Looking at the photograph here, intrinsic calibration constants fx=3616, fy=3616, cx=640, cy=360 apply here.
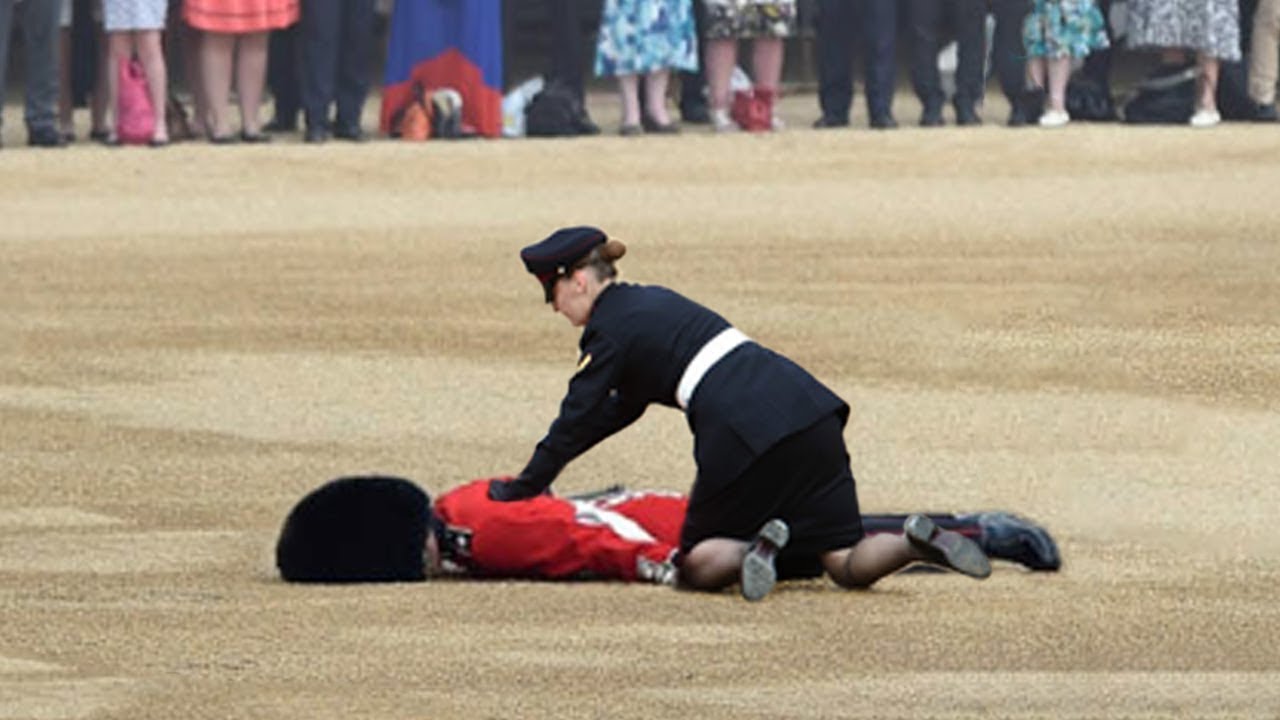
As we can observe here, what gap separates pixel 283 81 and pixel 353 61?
633 millimetres

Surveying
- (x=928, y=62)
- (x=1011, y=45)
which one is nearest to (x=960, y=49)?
A: (x=928, y=62)

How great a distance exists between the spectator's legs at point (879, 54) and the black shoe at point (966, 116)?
32 centimetres

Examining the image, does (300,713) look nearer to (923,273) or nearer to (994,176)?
(923,273)

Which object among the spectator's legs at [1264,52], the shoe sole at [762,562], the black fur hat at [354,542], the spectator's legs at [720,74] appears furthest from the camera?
the spectator's legs at [1264,52]

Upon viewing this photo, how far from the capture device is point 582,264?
8.18 m

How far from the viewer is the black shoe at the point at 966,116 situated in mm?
16625

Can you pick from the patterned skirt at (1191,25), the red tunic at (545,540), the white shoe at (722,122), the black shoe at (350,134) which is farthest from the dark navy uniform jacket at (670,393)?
the patterned skirt at (1191,25)

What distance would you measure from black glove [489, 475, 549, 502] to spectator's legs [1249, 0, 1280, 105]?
9.21 meters

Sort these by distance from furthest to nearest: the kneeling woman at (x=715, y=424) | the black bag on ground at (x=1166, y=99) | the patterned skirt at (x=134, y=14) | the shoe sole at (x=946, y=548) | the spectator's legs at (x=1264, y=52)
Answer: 1. the black bag on ground at (x=1166, y=99)
2. the spectator's legs at (x=1264, y=52)
3. the patterned skirt at (x=134, y=14)
4. the kneeling woman at (x=715, y=424)
5. the shoe sole at (x=946, y=548)

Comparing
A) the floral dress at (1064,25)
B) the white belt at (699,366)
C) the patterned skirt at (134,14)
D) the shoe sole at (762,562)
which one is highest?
the patterned skirt at (134,14)

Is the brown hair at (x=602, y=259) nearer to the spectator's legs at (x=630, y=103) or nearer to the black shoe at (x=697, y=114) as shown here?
the spectator's legs at (x=630, y=103)

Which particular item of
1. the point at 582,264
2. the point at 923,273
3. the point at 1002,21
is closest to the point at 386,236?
the point at 923,273

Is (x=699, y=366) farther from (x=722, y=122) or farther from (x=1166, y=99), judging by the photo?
(x=1166, y=99)

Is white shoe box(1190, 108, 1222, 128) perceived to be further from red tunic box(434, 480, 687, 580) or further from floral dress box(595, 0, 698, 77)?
red tunic box(434, 480, 687, 580)
